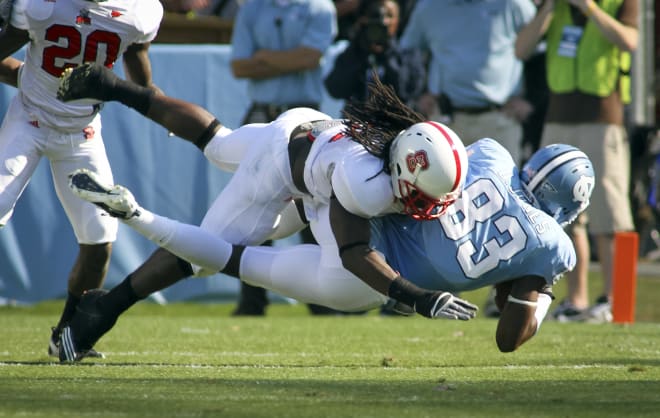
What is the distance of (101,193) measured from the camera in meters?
4.99

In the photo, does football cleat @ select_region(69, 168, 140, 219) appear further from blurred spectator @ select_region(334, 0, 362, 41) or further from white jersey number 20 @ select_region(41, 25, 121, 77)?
blurred spectator @ select_region(334, 0, 362, 41)

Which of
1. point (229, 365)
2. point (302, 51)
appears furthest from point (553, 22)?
point (229, 365)

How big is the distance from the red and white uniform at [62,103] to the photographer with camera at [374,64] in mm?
2656

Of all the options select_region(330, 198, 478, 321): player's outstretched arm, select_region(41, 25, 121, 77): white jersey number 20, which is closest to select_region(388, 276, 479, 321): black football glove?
select_region(330, 198, 478, 321): player's outstretched arm

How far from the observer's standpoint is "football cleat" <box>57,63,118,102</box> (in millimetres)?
5477

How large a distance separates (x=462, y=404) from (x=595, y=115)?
414 centimetres

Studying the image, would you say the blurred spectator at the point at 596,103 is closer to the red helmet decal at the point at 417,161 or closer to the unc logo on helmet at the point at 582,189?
the unc logo on helmet at the point at 582,189

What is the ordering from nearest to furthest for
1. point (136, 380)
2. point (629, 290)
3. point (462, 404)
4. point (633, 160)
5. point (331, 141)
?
point (462, 404) < point (136, 380) < point (331, 141) < point (629, 290) < point (633, 160)

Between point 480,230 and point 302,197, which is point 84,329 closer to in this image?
point 302,197

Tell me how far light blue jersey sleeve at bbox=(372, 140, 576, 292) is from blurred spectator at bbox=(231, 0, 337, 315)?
10.6 feet

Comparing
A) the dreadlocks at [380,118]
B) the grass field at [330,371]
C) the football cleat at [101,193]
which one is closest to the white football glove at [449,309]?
the grass field at [330,371]

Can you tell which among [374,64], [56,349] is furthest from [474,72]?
[56,349]

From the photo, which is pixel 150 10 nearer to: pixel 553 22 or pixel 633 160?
pixel 553 22

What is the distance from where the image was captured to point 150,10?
19.3 feet
